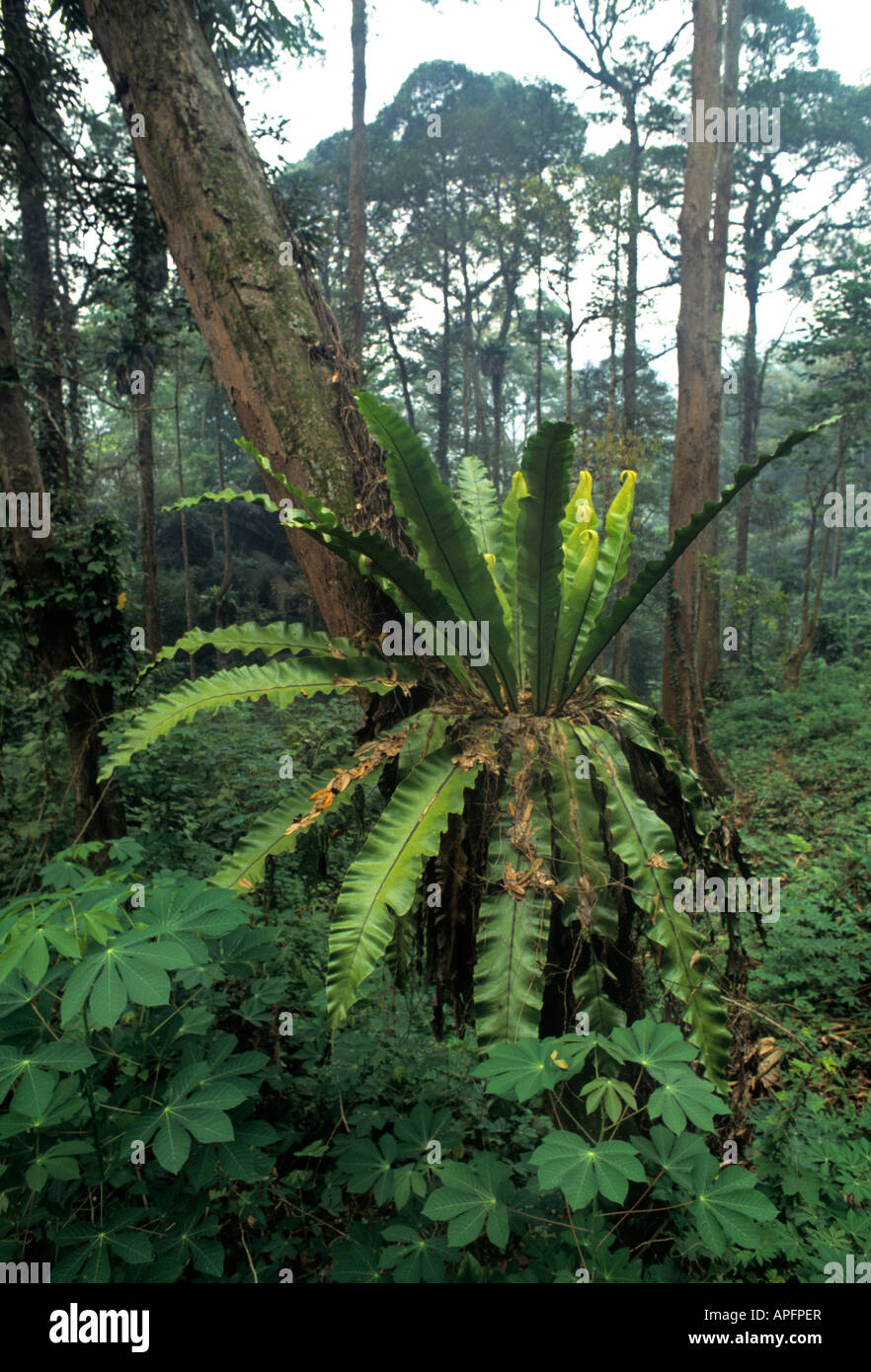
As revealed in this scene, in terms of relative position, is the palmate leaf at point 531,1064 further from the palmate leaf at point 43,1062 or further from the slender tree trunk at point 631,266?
the slender tree trunk at point 631,266

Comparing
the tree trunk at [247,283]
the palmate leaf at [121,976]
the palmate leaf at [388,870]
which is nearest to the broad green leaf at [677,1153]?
the palmate leaf at [388,870]

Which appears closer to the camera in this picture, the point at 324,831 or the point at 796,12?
the point at 324,831

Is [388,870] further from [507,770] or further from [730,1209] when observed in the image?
[730,1209]

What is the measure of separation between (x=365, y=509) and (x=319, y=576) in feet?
0.76

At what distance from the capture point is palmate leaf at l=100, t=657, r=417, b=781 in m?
1.77

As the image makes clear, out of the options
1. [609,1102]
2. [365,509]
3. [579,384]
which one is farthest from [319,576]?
[579,384]

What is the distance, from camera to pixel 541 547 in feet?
5.65

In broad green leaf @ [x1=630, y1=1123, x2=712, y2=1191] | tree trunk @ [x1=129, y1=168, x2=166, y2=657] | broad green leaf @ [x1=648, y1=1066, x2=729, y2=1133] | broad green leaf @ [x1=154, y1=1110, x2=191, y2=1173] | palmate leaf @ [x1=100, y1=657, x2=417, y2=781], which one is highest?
tree trunk @ [x1=129, y1=168, x2=166, y2=657]

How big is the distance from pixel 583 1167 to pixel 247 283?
7.83 ft

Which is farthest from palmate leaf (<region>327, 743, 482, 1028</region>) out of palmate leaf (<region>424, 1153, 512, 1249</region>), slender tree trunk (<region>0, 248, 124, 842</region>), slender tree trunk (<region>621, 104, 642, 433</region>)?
slender tree trunk (<region>621, 104, 642, 433</region>)

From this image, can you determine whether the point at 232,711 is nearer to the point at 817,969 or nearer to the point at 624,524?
the point at 817,969

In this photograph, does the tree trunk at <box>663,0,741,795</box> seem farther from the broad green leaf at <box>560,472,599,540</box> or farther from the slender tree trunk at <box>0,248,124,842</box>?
the broad green leaf at <box>560,472,599,540</box>

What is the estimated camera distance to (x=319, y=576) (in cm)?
219

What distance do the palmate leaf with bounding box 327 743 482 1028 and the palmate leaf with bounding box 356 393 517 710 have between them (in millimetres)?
319
